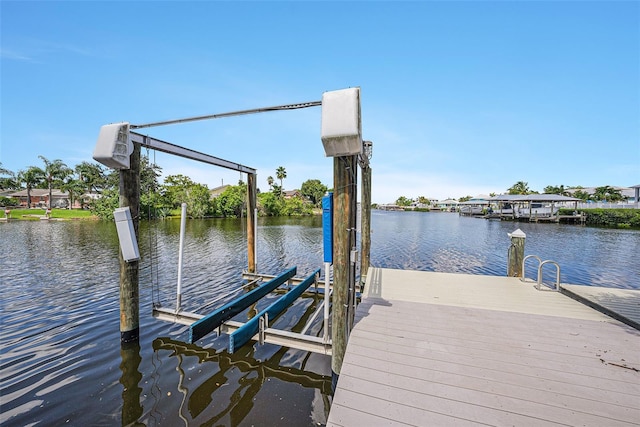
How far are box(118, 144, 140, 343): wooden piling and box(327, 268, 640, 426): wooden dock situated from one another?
4.69 m

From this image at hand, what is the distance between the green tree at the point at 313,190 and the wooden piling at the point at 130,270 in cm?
8793

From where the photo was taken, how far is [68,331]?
20.4 ft

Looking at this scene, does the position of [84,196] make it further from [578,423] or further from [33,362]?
[578,423]

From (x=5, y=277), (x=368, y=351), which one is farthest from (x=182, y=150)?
(x=5, y=277)

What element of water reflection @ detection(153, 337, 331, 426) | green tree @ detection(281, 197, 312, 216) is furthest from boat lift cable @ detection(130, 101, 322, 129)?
green tree @ detection(281, 197, 312, 216)

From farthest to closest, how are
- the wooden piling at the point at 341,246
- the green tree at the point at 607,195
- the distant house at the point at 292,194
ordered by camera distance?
the distant house at the point at 292,194, the green tree at the point at 607,195, the wooden piling at the point at 341,246

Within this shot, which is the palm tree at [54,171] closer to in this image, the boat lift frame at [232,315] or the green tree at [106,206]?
the green tree at [106,206]

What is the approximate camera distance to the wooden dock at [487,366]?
105 inches

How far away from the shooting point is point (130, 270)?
5.32m

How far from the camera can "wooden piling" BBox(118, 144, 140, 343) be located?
5262mm

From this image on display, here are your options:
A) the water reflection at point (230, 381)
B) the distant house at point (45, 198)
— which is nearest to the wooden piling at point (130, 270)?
the water reflection at point (230, 381)

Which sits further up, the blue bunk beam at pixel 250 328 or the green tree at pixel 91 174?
the green tree at pixel 91 174

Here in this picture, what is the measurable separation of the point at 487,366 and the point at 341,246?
2.52 meters

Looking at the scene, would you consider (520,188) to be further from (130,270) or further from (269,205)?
(130,270)
